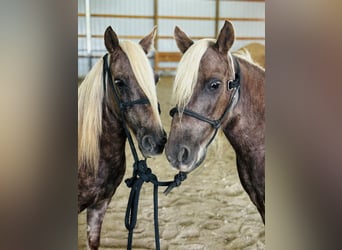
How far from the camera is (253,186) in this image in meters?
1.14

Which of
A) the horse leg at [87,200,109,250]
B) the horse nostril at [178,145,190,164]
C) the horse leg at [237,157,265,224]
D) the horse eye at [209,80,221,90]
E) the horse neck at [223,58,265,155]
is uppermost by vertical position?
the horse eye at [209,80,221,90]

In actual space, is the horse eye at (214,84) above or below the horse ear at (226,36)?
below

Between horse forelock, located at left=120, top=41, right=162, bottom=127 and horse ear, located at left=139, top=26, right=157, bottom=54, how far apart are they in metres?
0.01

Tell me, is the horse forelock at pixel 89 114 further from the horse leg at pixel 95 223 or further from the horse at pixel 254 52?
the horse at pixel 254 52

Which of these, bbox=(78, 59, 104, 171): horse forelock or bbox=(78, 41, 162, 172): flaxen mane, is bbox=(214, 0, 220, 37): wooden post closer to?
bbox=(78, 41, 162, 172): flaxen mane

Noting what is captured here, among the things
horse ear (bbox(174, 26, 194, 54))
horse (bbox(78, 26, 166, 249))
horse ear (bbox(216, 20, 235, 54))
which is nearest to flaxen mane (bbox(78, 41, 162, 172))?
horse (bbox(78, 26, 166, 249))

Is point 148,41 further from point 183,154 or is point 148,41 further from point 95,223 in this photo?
point 95,223

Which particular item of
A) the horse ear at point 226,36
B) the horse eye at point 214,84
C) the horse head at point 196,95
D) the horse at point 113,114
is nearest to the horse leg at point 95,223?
the horse at point 113,114

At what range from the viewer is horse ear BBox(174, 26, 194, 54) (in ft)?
3.52

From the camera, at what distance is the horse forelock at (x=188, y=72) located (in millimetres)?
1062

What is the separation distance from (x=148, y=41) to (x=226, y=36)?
0.23 m

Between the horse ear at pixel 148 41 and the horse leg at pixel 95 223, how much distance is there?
47 centimetres

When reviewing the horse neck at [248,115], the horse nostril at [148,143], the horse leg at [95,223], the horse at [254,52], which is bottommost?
the horse leg at [95,223]

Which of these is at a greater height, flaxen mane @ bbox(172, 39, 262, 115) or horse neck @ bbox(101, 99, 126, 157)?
flaxen mane @ bbox(172, 39, 262, 115)
